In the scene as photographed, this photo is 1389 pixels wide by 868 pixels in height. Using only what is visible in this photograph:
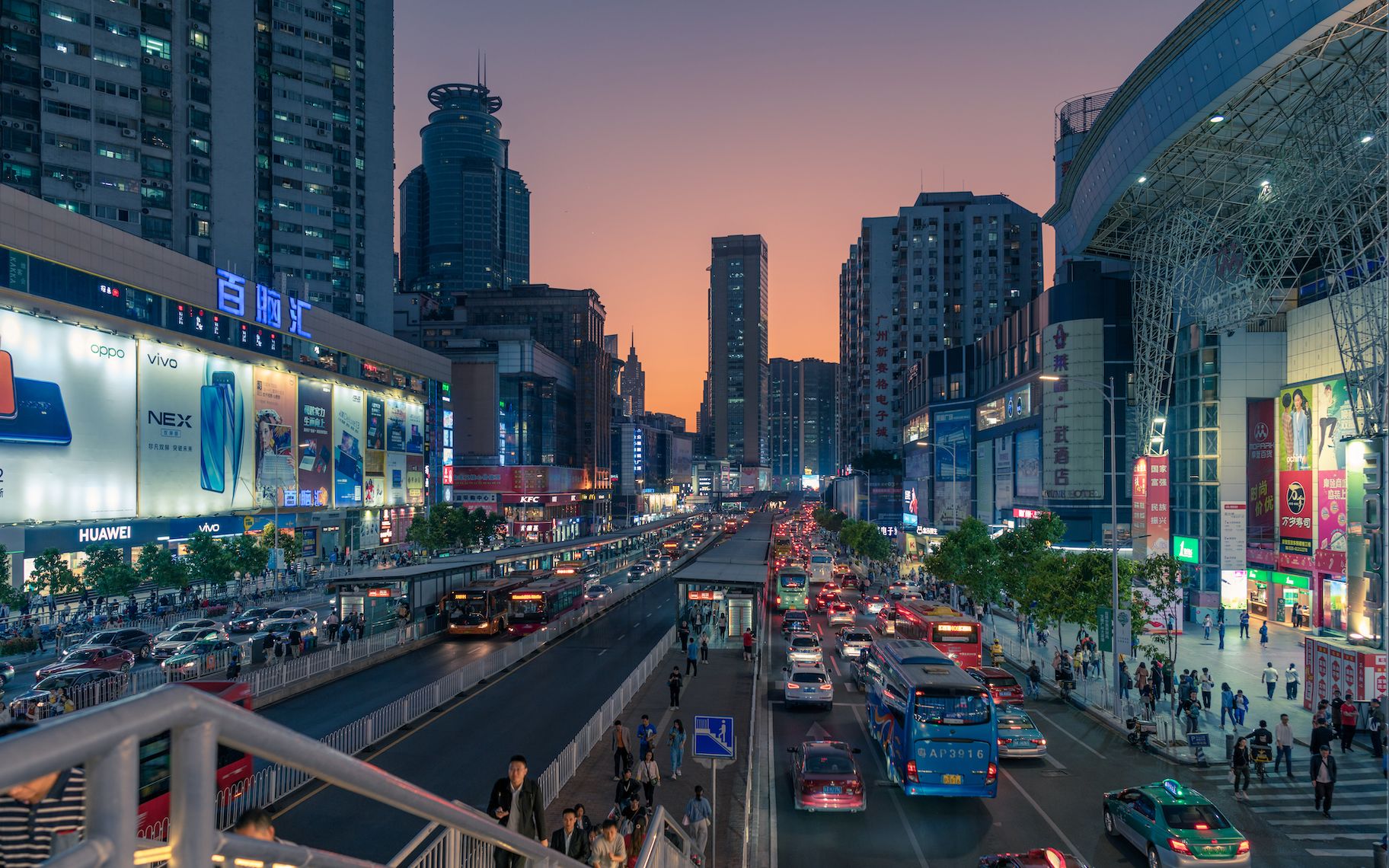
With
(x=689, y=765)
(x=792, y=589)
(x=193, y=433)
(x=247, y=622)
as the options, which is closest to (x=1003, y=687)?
(x=689, y=765)

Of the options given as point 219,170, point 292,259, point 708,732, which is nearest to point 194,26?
point 219,170

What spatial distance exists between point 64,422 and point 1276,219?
74.5m

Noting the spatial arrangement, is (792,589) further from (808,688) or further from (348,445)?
(348,445)

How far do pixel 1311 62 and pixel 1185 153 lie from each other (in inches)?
393

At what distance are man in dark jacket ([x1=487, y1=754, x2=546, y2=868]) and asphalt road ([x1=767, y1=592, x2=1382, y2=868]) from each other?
29.2 feet

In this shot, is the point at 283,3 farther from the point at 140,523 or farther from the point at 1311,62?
the point at 1311,62

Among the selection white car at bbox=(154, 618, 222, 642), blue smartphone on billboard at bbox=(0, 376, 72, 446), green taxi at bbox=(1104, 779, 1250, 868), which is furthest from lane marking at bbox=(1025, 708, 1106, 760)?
blue smartphone on billboard at bbox=(0, 376, 72, 446)

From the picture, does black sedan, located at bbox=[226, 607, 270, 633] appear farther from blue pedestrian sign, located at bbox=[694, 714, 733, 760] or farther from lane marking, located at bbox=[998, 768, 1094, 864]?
lane marking, located at bbox=[998, 768, 1094, 864]

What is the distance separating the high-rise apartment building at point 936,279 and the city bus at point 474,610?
4350 inches

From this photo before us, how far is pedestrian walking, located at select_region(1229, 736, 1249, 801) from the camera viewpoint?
2089 cm

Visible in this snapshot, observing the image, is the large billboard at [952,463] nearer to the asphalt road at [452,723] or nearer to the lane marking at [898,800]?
the asphalt road at [452,723]

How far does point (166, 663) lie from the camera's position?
3112cm

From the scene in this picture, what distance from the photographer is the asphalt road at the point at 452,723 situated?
1781 centimetres

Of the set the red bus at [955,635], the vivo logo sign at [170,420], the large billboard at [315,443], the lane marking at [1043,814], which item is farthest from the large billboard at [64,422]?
the lane marking at [1043,814]
